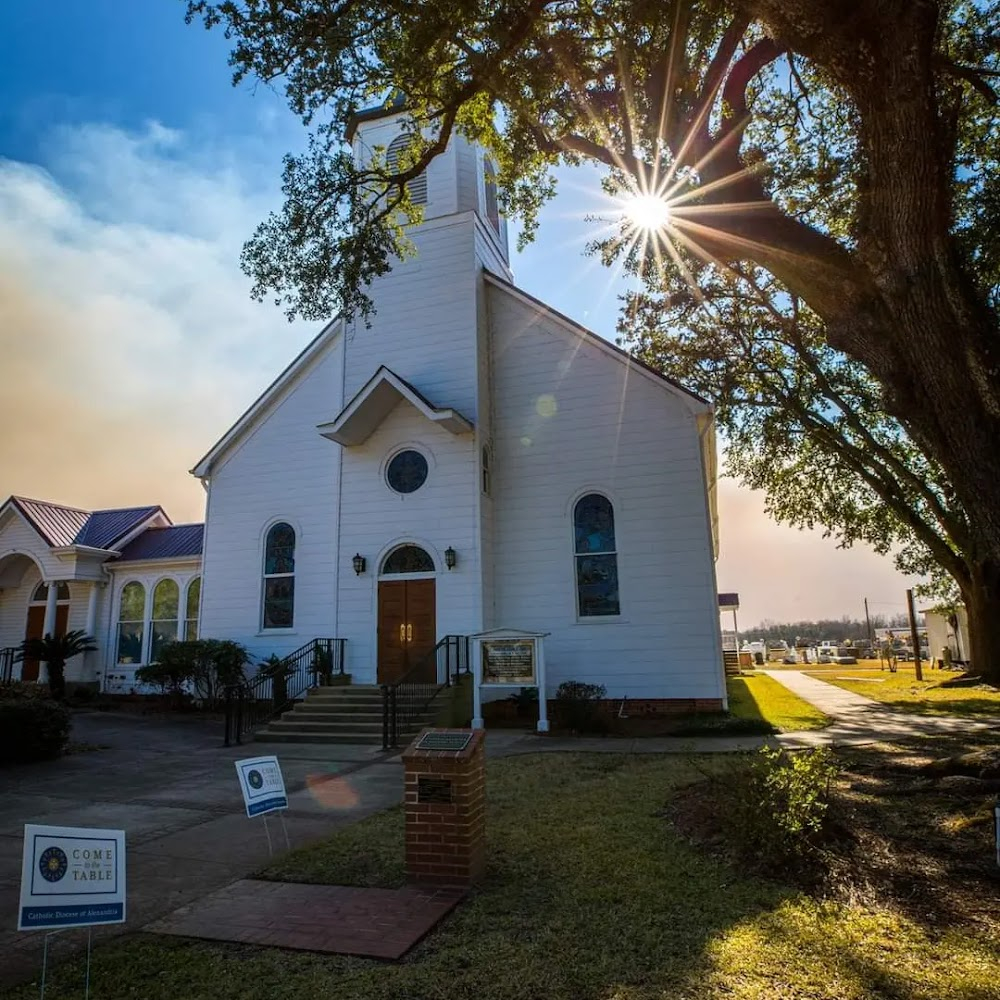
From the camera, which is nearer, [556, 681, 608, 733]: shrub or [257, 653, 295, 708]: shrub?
[556, 681, 608, 733]: shrub

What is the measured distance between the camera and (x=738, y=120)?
908 centimetres

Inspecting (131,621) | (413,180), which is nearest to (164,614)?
(131,621)

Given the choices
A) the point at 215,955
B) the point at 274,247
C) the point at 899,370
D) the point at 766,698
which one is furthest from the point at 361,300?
Result: the point at 766,698

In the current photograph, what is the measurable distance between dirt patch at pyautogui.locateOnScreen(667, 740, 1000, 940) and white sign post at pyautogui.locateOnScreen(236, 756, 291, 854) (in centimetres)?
347

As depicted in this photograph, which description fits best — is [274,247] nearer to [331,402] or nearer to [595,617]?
[331,402]

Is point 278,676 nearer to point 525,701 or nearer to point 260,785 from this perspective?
point 525,701

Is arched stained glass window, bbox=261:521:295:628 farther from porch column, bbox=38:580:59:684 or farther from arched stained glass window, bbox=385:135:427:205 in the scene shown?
arched stained glass window, bbox=385:135:427:205

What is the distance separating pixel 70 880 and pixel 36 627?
22.3m

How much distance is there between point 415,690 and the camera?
46.8 feet

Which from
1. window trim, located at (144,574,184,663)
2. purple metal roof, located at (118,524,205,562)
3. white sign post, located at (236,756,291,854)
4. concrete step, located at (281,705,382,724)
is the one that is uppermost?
purple metal roof, located at (118,524,205,562)

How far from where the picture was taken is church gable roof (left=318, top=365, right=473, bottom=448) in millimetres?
15875

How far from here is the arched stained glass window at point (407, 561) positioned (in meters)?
16.4

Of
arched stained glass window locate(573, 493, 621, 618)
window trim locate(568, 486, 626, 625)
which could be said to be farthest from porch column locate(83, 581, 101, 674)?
arched stained glass window locate(573, 493, 621, 618)

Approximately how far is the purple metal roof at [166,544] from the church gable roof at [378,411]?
6647mm
